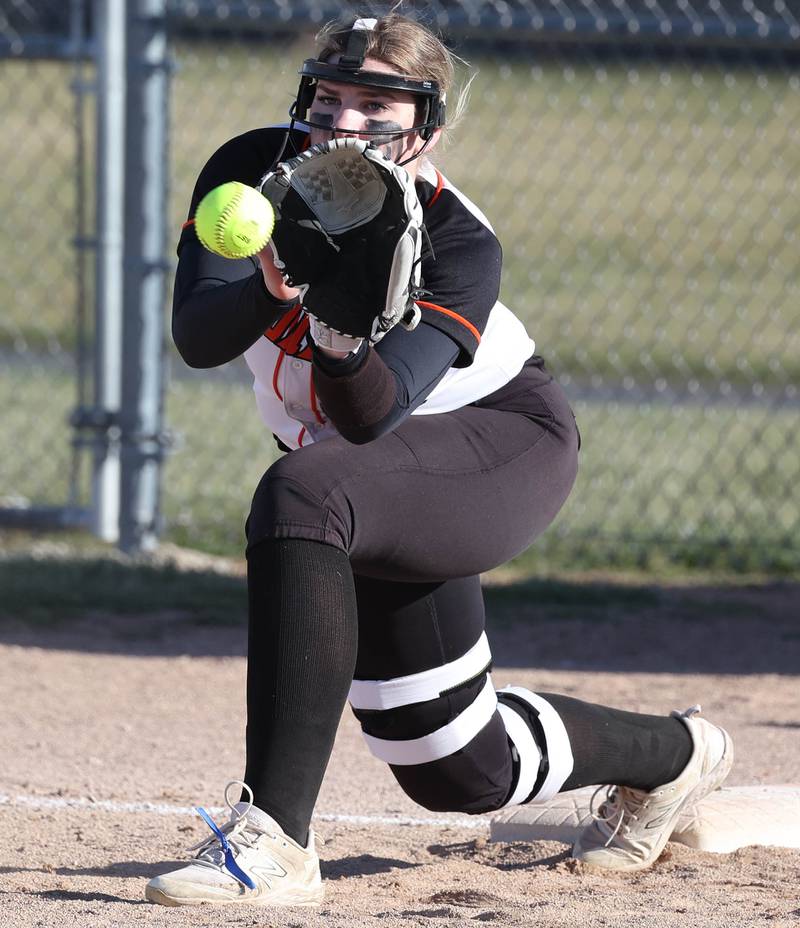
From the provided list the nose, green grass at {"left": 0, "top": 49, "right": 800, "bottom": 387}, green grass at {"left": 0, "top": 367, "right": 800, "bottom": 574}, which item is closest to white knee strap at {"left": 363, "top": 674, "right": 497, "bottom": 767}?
the nose

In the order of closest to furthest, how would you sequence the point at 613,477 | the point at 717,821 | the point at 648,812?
the point at 648,812
the point at 717,821
the point at 613,477

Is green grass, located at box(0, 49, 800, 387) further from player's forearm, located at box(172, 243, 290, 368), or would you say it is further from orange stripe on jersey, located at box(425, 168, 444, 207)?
player's forearm, located at box(172, 243, 290, 368)

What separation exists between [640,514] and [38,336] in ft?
24.6

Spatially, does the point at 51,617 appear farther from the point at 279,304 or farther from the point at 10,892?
the point at 279,304

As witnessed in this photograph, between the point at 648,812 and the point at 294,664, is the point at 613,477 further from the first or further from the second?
the point at 294,664

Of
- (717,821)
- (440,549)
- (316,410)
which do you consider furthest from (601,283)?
(440,549)

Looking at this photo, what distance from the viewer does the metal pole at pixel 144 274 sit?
535 cm

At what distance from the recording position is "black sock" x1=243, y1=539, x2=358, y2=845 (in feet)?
7.39

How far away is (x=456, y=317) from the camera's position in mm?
2361

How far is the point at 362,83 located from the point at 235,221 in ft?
1.52

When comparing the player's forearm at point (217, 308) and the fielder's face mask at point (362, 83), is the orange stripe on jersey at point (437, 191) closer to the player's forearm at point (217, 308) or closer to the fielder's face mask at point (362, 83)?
the fielder's face mask at point (362, 83)

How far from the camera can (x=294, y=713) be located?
7.40ft

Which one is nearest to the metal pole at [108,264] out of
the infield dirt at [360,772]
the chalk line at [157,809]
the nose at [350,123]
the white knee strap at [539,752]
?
the infield dirt at [360,772]

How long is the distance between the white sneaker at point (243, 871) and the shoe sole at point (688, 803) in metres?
0.74
